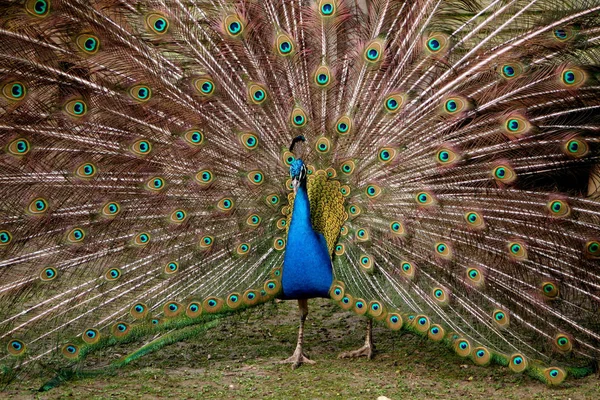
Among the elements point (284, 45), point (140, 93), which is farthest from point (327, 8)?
point (140, 93)

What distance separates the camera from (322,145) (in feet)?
15.6

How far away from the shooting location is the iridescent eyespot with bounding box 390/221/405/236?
469 centimetres

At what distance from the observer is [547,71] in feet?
14.5

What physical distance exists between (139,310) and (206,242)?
1.80 feet

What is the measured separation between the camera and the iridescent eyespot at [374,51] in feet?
15.2

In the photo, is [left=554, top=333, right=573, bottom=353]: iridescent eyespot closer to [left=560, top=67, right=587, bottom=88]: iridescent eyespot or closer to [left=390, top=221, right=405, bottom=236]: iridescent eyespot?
[left=390, top=221, right=405, bottom=236]: iridescent eyespot

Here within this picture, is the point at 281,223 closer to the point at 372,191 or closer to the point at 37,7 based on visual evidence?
the point at 372,191

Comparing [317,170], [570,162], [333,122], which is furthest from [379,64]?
[570,162]

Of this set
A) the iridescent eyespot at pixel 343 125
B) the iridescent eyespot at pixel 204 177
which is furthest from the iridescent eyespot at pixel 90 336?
the iridescent eyespot at pixel 343 125

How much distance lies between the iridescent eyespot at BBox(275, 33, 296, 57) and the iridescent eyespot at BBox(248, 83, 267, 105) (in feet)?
0.77

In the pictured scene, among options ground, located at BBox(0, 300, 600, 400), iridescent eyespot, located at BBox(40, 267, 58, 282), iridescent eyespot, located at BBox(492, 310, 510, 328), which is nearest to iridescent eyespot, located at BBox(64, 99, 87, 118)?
iridescent eyespot, located at BBox(40, 267, 58, 282)

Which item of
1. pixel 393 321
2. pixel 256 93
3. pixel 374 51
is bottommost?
pixel 393 321

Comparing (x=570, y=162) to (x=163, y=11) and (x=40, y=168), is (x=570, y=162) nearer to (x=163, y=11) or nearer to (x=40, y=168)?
(x=163, y=11)

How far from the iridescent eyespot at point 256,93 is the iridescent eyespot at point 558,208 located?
5.77 feet
